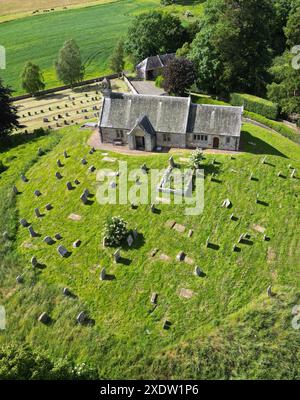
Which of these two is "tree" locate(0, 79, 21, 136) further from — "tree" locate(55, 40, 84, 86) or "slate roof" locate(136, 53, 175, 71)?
"slate roof" locate(136, 53, 175, 71)

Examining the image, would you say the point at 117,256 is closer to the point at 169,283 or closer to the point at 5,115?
the point at 169,283

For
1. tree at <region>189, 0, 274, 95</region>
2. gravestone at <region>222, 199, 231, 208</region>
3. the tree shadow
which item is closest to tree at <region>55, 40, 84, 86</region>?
tree at <region>189, 0, 274, 95</region>

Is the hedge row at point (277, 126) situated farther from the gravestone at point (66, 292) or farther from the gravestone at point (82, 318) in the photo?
the gravestone at point (82, 318)

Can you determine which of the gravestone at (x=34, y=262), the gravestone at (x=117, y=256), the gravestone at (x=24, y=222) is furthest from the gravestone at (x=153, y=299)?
the gravestone at (x=24, y=222)

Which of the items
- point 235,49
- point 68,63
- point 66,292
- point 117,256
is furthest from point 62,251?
point 68,63

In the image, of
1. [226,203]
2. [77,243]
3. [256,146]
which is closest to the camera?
[77,243]

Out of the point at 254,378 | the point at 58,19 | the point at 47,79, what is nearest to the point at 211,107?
the point at 254,378

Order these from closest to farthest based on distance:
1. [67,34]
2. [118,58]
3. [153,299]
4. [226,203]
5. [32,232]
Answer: [153,299]
[32,232]
[226,203]
[118,58]
[67,34]
